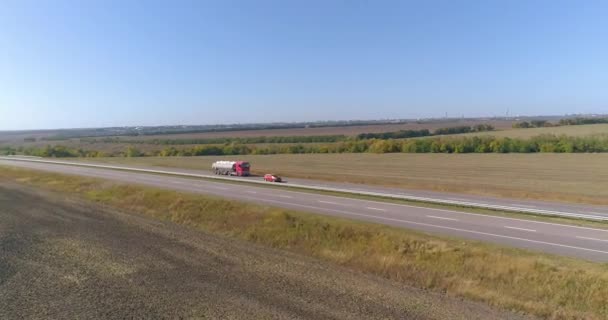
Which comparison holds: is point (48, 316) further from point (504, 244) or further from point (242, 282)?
point (504, 244)

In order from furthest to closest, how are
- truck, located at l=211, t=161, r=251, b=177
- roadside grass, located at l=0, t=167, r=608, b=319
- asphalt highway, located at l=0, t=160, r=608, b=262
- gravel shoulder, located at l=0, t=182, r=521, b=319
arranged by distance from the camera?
truck, located at l=211, t=161, r=251, b=177 → asphalt highway, located at l=0, t=160, r=608, b=262 → roadside grass, located at l=0, t=167, r=608, b=319 → gravel shoulder, located at l=0, t=182, r=521, b=319

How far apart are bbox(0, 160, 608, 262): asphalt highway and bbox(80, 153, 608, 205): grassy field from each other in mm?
12747

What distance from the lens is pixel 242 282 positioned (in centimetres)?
1725

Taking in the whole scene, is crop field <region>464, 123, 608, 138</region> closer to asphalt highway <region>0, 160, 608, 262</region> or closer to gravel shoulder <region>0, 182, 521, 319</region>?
asphalt highway <region>0, 160, 608, 262</region>

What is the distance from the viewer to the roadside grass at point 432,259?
52.1 feet

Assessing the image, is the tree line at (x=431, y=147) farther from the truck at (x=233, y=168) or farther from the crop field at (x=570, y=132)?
the truck at (x=233, y=168)

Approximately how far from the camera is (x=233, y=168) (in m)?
63.0

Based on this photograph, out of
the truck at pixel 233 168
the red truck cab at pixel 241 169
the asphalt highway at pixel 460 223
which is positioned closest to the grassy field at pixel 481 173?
the red truck cab at pixel 241 169

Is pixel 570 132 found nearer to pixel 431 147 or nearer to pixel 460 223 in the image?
pixel 431 147

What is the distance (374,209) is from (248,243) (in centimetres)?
1171

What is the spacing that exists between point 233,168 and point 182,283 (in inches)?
1820

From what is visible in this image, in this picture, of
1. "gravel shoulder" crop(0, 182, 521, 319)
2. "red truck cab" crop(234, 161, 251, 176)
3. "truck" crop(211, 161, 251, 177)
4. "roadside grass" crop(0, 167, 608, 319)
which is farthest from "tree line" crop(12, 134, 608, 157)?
"gravel shoulder" crop(0, 182, 521, 319)

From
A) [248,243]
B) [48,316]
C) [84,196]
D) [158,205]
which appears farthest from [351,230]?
[84,196]

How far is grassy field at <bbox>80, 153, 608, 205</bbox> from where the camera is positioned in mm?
42781
